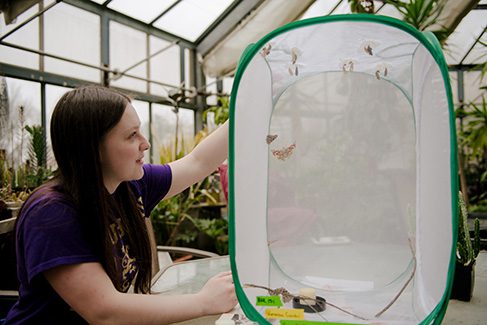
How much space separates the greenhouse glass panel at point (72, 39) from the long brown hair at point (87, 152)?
269cm

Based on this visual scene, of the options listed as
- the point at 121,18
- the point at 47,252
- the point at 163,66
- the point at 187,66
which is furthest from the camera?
the point at 187,66

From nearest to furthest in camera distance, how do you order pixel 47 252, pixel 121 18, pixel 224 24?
pixel 47 252
pixel 121 18
pixel 224 24

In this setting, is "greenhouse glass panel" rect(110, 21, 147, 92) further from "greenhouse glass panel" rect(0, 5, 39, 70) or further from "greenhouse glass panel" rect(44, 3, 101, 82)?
"greenhouse glass panel" rect(0, 5, 39, 70)

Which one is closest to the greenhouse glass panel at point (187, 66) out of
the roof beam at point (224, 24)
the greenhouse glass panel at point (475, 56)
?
the roof beam at point (224, 24)

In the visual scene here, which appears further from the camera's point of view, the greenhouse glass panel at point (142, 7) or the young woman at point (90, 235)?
the greenhouse glass panel at point (142, 7)

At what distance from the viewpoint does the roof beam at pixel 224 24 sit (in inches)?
182

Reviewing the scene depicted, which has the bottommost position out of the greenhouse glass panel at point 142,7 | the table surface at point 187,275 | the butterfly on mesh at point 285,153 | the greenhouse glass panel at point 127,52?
the table surface at point 187,275

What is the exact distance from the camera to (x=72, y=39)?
3.42 m

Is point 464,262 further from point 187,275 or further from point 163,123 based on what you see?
point 163,123

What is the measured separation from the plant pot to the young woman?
1.80 ft

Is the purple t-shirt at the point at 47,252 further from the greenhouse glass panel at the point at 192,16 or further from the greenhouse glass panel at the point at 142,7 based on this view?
the greenhouse glass panel at the point at 192,16

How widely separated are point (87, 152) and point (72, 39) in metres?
3.02

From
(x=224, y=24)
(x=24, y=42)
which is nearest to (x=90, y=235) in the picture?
(x=24, y=42)

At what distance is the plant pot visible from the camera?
92 centimetres
